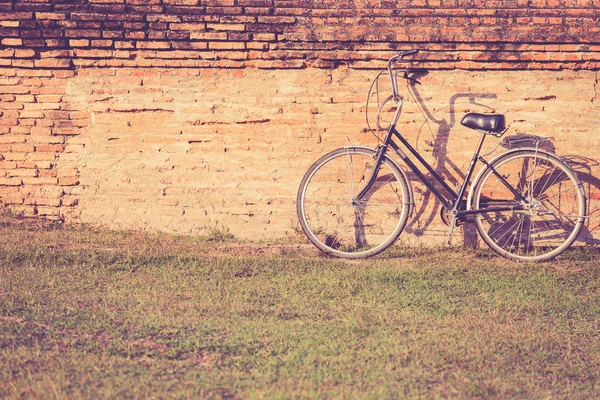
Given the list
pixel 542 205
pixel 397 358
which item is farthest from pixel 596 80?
pixel 397 358

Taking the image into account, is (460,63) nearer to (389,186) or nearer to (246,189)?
(389,186)

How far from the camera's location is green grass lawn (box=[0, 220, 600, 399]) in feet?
A: 12.7

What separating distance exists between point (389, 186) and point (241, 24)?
192cm

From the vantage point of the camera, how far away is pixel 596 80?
6969 millimetres

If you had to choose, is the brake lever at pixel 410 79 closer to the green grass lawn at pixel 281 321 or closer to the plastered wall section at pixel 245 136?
the plastered wall section at pixel 245 136

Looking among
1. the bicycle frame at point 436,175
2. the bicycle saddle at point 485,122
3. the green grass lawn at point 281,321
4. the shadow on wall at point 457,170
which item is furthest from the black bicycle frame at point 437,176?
the green grass lawn at point 281,321

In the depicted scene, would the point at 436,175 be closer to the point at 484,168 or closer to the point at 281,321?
→ the point at 484,168

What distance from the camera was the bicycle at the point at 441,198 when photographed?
661 cm

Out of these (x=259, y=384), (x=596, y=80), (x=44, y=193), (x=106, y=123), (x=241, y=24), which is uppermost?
(x=241, y=24)

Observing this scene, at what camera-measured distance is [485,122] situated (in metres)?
6.47

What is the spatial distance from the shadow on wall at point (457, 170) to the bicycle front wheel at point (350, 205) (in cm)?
22

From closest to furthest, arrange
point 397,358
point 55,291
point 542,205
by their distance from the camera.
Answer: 1. point 397,358
2. point 55,291
3. point 542,205

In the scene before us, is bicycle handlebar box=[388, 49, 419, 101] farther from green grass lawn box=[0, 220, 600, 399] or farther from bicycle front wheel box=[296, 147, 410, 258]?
green grass lawn box=[0, 220, 600, 399]

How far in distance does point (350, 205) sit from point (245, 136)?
1119mm
